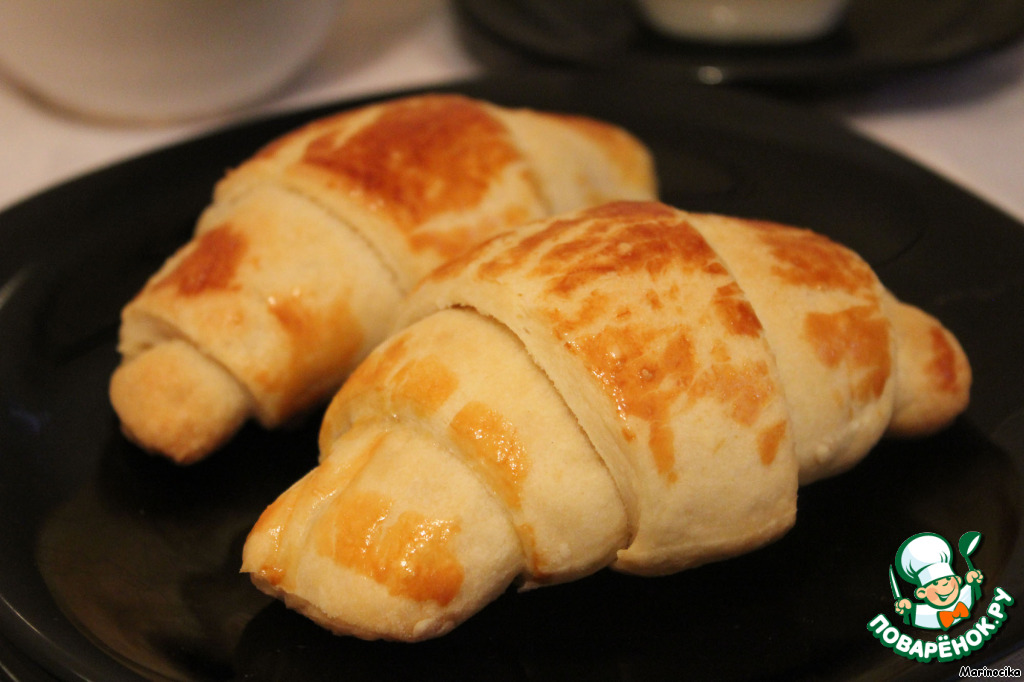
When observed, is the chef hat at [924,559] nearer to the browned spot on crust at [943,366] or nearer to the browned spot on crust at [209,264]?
the browned spot on crust at [943,366]

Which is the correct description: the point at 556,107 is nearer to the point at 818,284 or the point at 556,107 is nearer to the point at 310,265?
the point at 310,265

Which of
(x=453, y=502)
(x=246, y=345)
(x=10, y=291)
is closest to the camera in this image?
(x=453, y=502)

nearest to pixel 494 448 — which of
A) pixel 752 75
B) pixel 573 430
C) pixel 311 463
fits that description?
pixel 573 430

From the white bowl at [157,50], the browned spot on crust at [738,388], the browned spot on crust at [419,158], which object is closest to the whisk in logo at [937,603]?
the browned spot on crust at [738,388]

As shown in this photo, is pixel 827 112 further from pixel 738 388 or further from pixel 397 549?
pixel 397 549

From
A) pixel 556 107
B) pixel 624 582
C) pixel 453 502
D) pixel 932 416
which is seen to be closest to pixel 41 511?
pixel 453 502

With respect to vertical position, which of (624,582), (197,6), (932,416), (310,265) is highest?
(197,6)

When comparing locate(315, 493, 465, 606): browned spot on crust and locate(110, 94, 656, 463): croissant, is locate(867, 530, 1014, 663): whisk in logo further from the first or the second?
locate(110, 94, 656, 463): croissant
